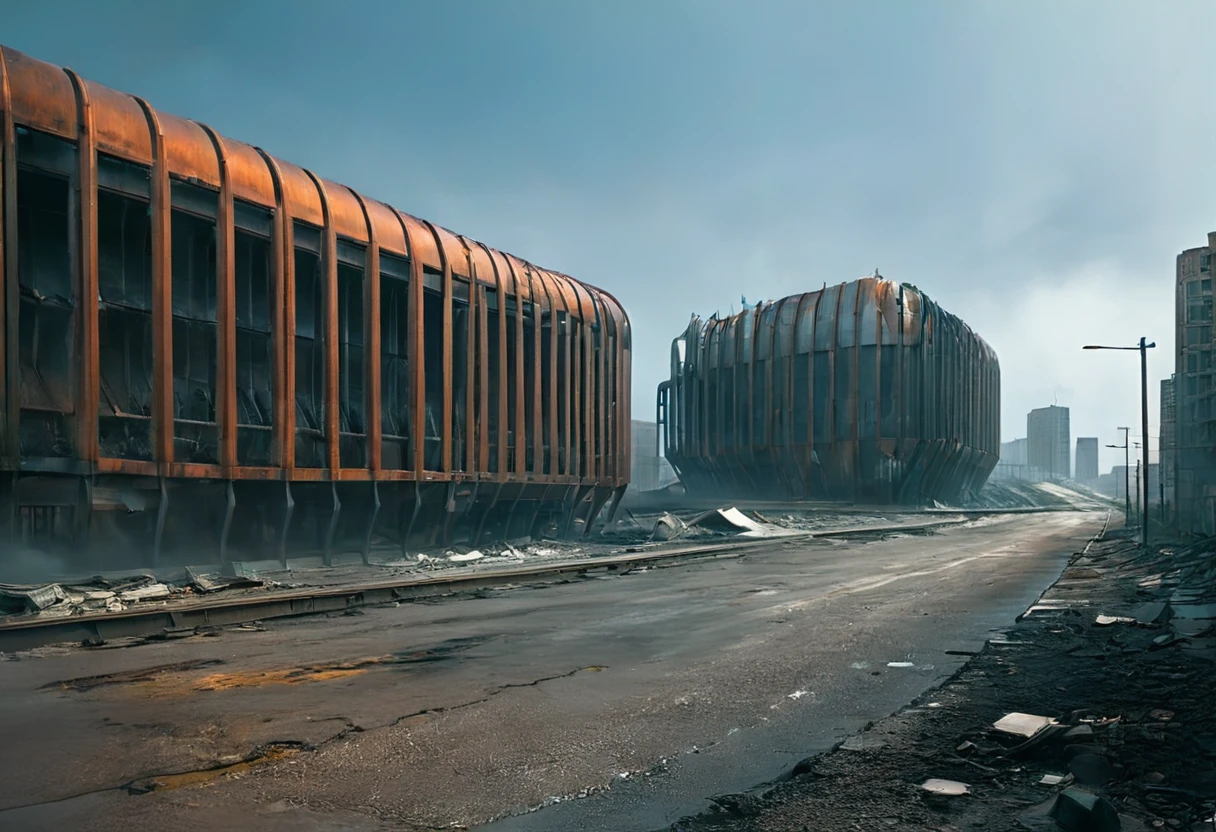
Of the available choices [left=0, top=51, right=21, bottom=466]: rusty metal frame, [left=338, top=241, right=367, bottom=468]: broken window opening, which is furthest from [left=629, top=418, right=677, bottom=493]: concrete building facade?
[left=0, top=51, right=21, bottom=466]: rusty metal frame

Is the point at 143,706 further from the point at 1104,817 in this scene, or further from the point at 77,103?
the point at 77,103

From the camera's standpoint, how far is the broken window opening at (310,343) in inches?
902

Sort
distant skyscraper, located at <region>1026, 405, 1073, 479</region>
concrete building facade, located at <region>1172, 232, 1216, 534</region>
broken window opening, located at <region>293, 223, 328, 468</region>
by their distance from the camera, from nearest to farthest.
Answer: broken window opening, located at <region>293, 223, 328, 468</region>, concrete building facade, located at <region>1172, 232, 1216, 534</region>, distant skyscraper, located at <region>1026, 405, 1073, 479</region>

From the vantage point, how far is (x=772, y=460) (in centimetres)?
6788

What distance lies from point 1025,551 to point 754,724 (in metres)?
24.5

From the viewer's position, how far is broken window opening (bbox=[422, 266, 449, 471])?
26484 mm

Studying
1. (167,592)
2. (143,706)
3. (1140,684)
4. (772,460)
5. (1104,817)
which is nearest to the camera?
(1104,817)

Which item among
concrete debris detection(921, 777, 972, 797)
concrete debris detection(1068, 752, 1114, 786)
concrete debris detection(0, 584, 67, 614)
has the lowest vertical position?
concrete debris detection(0, 584, 67, 614)

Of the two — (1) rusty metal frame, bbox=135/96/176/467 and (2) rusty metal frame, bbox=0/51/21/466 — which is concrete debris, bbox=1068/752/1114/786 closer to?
(2) rusty metal frame, bbox=0/51/21/466

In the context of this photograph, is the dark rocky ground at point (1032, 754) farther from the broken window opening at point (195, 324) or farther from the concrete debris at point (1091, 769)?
the broken window opening at point (195, 324)

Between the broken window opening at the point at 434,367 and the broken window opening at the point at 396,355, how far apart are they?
71cm

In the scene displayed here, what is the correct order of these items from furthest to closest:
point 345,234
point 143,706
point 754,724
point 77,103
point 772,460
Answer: point 772,460 < point 345,234 < point 77,103 < point 143,706 < point 754,724

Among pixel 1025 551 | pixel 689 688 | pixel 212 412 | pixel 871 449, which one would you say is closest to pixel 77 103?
pixel 212 412

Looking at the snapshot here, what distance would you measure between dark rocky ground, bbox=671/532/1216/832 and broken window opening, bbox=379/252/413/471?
18.2m
